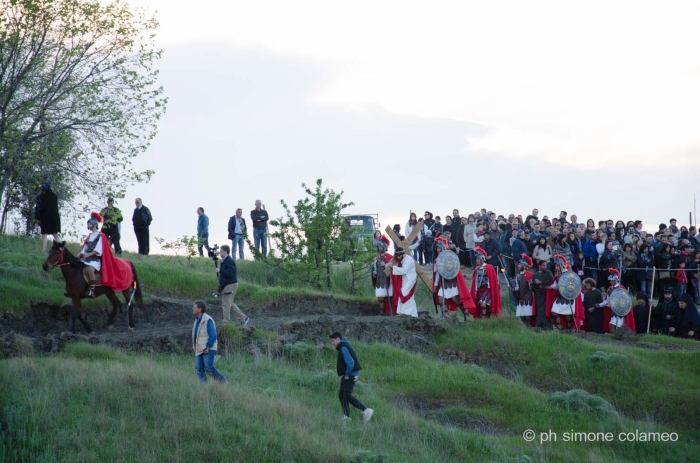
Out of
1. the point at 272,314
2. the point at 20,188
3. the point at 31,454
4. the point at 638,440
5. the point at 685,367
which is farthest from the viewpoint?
the point at 20,188

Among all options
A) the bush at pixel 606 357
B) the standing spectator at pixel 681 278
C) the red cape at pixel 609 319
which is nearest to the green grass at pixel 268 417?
the bush at pixel 606 357

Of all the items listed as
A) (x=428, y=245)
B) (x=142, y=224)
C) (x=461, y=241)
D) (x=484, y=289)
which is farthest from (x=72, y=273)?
(x=461, y=241)

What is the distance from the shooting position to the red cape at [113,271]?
21902 mm

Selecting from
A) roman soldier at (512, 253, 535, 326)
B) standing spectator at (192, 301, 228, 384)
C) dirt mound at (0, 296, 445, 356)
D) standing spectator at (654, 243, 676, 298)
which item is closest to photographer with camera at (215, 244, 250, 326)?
dirt mound at (0, 296, 445, 356)

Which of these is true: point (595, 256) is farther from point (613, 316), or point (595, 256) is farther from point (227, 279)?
point (227, 279)

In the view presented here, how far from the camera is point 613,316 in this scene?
2636 cm

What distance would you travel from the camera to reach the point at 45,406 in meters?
14.5

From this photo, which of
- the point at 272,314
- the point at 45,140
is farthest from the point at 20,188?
the point at 272,314

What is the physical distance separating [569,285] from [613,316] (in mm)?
2053

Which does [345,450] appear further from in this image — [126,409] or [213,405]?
[126,409]

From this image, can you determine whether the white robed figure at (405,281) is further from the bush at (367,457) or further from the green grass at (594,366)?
the bush at (367,457)

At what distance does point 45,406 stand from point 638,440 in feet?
36.4

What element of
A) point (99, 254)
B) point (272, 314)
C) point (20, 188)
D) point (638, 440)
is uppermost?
point (20, 188)

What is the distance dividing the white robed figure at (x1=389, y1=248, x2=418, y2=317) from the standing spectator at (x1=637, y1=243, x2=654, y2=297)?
825 centimetres
